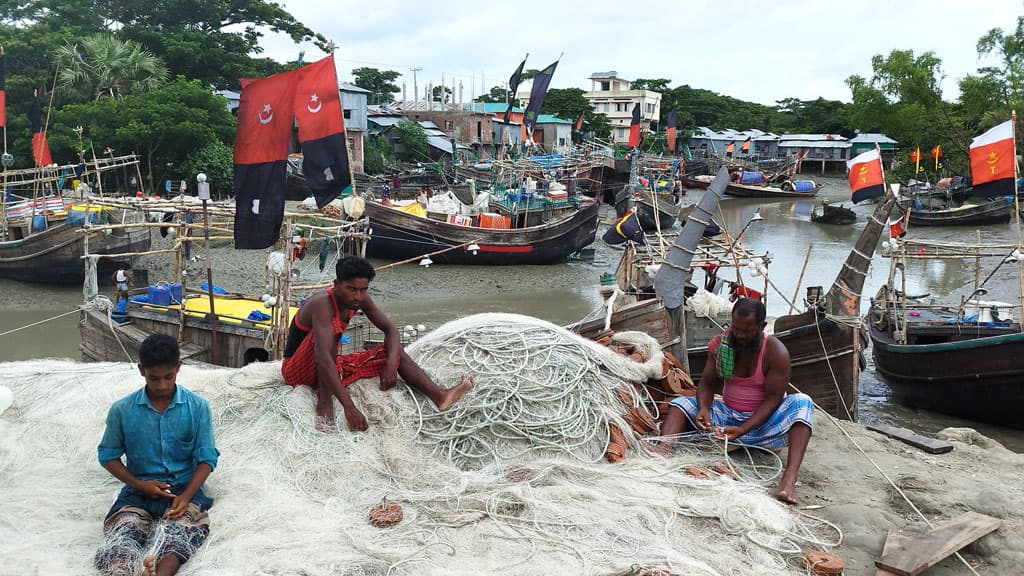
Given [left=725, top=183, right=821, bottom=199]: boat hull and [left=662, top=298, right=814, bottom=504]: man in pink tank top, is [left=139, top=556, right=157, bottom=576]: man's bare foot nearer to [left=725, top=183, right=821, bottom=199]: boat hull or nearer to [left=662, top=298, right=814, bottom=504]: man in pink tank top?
[left=662, top=298, right=814, bottom=504]: man in pink tank top

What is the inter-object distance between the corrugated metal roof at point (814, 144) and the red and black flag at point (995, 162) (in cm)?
4697

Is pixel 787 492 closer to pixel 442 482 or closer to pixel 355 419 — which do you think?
pixel 442 482

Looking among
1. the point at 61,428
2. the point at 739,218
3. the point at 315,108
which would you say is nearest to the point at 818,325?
the point at 315,108

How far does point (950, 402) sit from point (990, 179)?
9.98ft

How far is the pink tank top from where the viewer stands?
4336 mm

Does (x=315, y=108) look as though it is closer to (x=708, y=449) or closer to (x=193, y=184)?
(x=708, y=449)

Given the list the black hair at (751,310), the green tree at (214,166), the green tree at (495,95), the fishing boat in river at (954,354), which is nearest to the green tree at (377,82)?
the green tree at (495,95)

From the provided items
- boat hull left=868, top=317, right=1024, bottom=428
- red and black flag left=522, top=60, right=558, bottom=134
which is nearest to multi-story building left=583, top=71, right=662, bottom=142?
red and black flag left=522, top=60, right=558, bottom=134

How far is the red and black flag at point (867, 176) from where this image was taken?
8578 mm

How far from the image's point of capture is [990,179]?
326 inches

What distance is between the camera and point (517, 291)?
728 inches

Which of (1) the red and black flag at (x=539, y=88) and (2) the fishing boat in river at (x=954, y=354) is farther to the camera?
(1) the red and black flag at (x=539, y=88)

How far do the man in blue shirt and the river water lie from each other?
338 inches

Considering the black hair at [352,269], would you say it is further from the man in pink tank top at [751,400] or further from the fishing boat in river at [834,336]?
the fishing boat in river at [834,336]
